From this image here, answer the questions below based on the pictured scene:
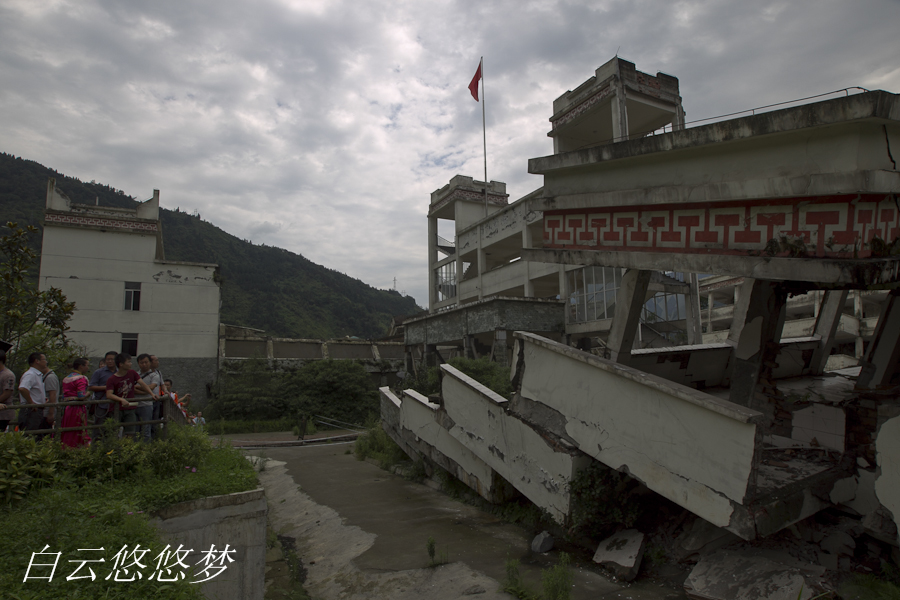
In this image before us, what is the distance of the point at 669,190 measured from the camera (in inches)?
193

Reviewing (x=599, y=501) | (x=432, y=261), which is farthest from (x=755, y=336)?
(x=432, y=261)

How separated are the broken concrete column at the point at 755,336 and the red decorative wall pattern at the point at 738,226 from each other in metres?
1.82

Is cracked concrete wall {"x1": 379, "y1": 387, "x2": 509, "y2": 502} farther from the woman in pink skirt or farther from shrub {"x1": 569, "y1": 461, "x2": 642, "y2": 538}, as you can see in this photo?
the woman in pink skirt

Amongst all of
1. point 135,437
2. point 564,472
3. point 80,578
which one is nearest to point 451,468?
point 564,472

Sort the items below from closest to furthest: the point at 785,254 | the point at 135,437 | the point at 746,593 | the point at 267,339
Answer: the point at 746,593, the point at 785,254, the point at 135,437, the point at 267,339

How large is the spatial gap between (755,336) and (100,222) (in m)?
26.5

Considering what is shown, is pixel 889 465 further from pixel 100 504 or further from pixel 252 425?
pixel 252 425

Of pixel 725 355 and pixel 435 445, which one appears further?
pixel 435 445

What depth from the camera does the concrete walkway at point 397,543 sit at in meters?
4.71

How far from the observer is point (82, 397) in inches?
220

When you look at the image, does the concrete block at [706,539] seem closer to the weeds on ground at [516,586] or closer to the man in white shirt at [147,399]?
the weeds on ground at [516,586]

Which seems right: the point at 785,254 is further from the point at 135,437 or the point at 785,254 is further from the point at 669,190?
the point at 135,437

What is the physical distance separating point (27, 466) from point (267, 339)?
70.5 feet

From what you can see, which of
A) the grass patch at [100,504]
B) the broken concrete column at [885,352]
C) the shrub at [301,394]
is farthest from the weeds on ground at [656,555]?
the shrub at [301,394]
